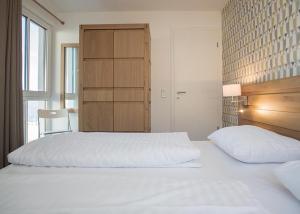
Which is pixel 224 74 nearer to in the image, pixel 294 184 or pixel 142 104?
pixel 142 104

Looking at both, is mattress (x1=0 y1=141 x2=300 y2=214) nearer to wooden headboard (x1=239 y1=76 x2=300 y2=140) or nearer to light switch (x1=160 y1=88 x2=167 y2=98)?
wooden headboard (x1=239 y1=76 x2=300 y2=140)

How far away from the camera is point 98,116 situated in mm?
2871

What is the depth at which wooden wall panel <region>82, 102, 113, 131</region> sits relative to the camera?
9.41 feet

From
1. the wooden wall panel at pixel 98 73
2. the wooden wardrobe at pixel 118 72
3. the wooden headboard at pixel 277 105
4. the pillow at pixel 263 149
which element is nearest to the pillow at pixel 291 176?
the pillow at pixel 263 149

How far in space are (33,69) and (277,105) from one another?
3.03m

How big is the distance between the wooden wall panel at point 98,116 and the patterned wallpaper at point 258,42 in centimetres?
170

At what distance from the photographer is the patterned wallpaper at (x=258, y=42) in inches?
60.5

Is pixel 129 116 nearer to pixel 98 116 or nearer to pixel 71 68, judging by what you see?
pixel 98 116

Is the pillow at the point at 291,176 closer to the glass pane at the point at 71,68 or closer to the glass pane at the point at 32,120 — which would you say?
the glass pane at the point at 32,120

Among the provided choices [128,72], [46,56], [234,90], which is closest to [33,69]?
[46,56]

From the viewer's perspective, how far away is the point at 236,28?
2719 millimetres

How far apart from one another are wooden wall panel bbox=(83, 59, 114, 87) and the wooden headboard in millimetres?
1723

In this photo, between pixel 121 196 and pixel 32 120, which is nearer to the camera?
pixel 121 196

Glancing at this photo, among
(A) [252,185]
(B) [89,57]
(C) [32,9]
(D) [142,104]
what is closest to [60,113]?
(B) [89,57]
